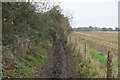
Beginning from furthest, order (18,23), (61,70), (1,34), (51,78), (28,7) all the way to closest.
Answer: (28,7), (18,23), (1,34), (61,70), (51,78)

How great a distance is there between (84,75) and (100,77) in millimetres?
1787

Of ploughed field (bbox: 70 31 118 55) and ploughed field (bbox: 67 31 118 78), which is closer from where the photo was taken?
ploughed field (bbox: 67 31 118 78)

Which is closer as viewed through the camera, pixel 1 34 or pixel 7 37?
pixel 1 34

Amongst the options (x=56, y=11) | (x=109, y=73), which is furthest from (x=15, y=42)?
(x=56, y=11)

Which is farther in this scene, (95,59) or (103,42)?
(103,42)

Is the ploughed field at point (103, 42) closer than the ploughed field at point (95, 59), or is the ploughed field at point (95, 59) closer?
the ploughed field at point (95, 59)

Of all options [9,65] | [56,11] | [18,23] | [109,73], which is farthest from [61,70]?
[56,11]

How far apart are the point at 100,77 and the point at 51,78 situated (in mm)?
2590

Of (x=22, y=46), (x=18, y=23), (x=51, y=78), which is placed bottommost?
(x=51, y=78)

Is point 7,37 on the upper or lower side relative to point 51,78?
upper

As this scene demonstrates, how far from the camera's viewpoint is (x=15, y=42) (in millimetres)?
→ 18719

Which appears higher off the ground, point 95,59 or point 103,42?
point 103,42

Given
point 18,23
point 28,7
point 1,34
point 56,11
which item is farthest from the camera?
point 56,11

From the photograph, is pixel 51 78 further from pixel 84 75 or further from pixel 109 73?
pixel 109 73
